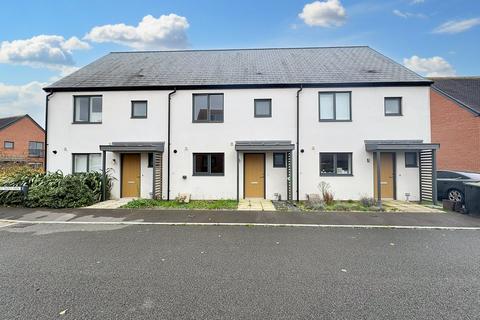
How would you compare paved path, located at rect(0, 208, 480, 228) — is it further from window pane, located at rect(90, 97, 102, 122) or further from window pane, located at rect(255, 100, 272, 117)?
window pane, located at rect(255, 100, 272, 117)

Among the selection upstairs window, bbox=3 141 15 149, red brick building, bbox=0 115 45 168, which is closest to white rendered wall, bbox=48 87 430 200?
red brick building, bbox=0 115 45 168

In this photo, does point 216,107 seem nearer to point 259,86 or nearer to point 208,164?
point 259,86

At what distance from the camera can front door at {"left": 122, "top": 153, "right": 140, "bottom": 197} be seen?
463 inches

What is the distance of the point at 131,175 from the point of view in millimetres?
11781

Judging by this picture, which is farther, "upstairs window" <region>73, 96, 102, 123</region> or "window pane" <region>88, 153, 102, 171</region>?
"upstairs window" <region>73, 96, 102, 123</region>

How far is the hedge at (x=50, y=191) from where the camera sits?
9375mm

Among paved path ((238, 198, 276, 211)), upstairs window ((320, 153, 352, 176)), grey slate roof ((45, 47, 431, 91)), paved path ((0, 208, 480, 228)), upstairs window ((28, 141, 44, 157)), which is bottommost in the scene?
paved path ((0, 208, 480, 228))

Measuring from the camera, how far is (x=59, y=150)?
11805 mm

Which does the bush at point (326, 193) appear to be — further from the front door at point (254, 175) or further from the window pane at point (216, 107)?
the window pane at point (216, 107)

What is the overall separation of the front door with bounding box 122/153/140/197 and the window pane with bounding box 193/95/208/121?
3.43 m

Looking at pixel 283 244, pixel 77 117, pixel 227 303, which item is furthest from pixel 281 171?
pixel 77 117

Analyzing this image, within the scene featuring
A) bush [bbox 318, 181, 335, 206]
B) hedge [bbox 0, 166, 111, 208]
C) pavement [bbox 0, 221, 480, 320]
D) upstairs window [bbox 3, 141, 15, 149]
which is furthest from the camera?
upstairs window [bbox 3, 141, 15, 149]

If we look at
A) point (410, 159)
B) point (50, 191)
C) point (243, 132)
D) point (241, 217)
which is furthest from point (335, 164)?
point (50, 191)

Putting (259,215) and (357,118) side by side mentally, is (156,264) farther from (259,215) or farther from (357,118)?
(357,118)
